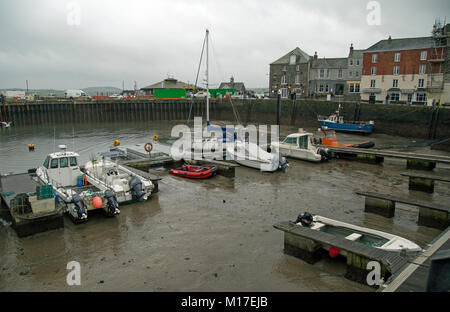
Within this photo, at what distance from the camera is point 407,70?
38094 mm

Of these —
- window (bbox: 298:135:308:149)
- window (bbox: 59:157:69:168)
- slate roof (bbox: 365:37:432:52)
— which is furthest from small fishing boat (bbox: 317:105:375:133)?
window (bbox: 59:157:69:168)

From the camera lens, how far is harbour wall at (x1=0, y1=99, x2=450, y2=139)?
1135 inches

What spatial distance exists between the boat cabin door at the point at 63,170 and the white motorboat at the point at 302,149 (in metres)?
12.7

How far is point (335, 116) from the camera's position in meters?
34.3

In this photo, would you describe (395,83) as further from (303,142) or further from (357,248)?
(357,248)

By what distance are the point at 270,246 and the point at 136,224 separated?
482 centimetres

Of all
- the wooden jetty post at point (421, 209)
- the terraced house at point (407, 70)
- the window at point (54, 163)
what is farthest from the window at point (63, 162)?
the terraced house at point (407, 70)

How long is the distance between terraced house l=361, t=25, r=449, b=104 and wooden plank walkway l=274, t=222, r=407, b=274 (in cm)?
3114

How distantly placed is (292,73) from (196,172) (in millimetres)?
43136

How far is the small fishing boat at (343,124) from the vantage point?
103 ft

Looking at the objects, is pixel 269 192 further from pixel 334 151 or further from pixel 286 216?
pixel 334 151

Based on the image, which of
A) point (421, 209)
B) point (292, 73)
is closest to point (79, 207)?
point (421, 209)

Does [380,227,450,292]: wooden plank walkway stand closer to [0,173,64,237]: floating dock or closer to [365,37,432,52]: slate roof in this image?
[0,173,64,237]: floating dock

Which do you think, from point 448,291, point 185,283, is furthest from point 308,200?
point 448,291
